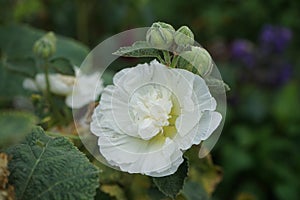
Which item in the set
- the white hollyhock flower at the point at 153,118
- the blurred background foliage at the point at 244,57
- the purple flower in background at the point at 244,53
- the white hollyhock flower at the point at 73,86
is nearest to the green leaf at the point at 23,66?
the white hollyhock flower at the point at 73,86

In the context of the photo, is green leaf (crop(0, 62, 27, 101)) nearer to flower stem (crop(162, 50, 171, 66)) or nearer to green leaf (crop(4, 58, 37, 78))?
green leaf (crop(4, 58, 37, 78))

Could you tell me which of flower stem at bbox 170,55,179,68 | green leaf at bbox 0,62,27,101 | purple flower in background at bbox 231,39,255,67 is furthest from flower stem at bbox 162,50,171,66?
purple flower in background at bbox 231,39,255,67

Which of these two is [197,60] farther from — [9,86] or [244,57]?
[244,57]

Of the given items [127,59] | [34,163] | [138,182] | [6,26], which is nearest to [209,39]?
[127,59]

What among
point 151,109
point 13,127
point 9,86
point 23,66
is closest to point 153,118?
point 151,109

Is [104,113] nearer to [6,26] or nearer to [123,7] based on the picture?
[6,26]

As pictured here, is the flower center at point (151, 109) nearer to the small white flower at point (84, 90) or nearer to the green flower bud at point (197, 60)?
the green flower bud at point (197, 60)

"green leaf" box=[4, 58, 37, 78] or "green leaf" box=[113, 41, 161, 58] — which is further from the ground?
"green leaf" box=[113, 41, 161, 58]
